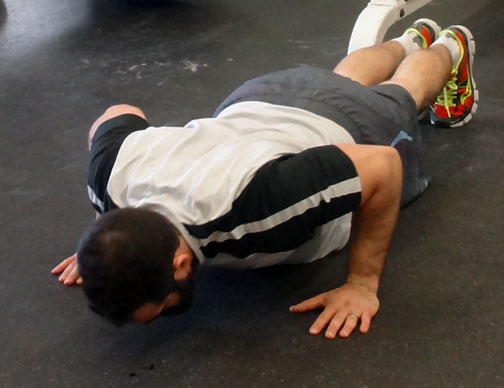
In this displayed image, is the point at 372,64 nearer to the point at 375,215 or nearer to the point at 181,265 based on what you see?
the point at 375,215

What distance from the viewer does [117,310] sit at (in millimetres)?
933

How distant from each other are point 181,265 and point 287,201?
0.61ft

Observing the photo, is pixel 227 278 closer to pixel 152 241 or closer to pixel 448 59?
pixel 152 241

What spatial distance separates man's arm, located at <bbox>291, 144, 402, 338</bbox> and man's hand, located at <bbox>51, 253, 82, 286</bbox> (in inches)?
16.9

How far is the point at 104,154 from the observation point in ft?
3.74

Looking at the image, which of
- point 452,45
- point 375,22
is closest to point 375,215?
point 452,45

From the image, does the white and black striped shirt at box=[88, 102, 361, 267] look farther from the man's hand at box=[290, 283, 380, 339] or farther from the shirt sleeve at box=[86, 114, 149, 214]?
the man's hand at box=[290, 283, 380, 339]

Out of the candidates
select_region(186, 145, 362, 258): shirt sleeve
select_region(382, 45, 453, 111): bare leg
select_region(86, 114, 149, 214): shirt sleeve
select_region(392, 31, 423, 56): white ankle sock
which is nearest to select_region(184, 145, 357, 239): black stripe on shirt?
select_region(186, 145, 362, 258): shirt sleeve

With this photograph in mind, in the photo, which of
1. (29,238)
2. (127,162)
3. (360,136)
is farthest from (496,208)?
(29,238)

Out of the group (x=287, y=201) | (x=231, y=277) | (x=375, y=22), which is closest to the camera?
(x=287, y=201)

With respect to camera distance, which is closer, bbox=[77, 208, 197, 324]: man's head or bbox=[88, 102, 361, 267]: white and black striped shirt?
bbox=[77, 208, 197, 324]: man's head

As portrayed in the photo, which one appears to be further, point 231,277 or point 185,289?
point 231,277

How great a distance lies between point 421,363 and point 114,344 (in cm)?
51

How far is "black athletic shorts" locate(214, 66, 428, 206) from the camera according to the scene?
4.15 ft
